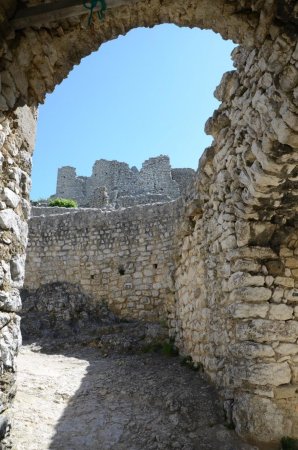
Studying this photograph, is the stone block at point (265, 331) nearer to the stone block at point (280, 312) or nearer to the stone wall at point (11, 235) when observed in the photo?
the stone block at point (280, 312)

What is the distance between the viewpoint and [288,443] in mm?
4047

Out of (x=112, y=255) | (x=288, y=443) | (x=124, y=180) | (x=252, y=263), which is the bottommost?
(x=288, y=443)

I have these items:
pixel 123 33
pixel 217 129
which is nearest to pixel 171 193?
pixel 217 129

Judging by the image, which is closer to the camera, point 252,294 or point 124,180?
point 252,294

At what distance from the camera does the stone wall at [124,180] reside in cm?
3078

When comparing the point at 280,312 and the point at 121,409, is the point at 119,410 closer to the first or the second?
the point at 121,409

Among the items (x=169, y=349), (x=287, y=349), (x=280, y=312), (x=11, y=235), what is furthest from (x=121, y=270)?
(x=11, y=235)

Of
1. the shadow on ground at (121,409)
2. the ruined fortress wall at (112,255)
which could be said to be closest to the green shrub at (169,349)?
the shadow on ground at (121,409)

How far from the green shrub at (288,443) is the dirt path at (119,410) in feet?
1.30

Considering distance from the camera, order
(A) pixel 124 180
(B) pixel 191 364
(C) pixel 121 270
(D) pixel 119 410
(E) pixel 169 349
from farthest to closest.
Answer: (A) pixel 124 180, (C) pixel 121 270, (E) pixel 169 349, (B) pixel 191 364, (D) pixel 119 410

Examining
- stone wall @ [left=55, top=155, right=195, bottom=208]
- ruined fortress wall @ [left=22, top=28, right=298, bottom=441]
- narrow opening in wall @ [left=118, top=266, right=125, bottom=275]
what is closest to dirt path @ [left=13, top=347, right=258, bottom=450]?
ruined fortress wall @ [left=22, top=28, right=298, bottom=441]

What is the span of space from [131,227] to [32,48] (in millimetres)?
9405

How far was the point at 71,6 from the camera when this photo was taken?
8.14ft

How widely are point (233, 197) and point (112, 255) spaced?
783cm
